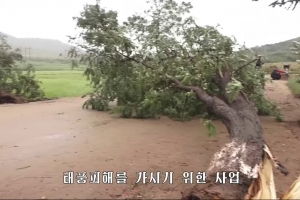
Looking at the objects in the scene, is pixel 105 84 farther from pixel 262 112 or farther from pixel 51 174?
pixel 51 174

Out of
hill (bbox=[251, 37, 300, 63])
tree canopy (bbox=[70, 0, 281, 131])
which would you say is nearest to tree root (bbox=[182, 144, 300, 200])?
tree canopy (bbox=[70, 0, 281, 131])

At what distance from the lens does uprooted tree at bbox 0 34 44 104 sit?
16719mm

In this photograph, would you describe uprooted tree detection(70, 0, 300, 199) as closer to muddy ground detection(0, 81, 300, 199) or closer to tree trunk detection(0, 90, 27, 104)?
muddy ground detection(0, 81, 300, 199)

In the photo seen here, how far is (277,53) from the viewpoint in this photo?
118 feet

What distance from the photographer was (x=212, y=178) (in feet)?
14.3

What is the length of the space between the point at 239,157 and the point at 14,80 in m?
14.5

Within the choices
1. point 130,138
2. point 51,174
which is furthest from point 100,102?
point 51,174

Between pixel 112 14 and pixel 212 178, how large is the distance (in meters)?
7.92

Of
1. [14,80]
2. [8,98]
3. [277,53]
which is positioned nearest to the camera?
[8,98]

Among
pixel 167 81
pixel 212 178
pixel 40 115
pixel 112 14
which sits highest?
pixel 112 14

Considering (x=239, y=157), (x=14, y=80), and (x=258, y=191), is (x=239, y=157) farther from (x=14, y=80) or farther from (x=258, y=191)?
(x=14, y=80)

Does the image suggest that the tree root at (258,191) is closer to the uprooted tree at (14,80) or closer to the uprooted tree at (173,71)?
the uprooted tree at (173,71)

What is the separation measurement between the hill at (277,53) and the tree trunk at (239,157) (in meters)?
3.64

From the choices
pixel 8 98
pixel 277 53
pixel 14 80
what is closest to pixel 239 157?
pixel 8 98
